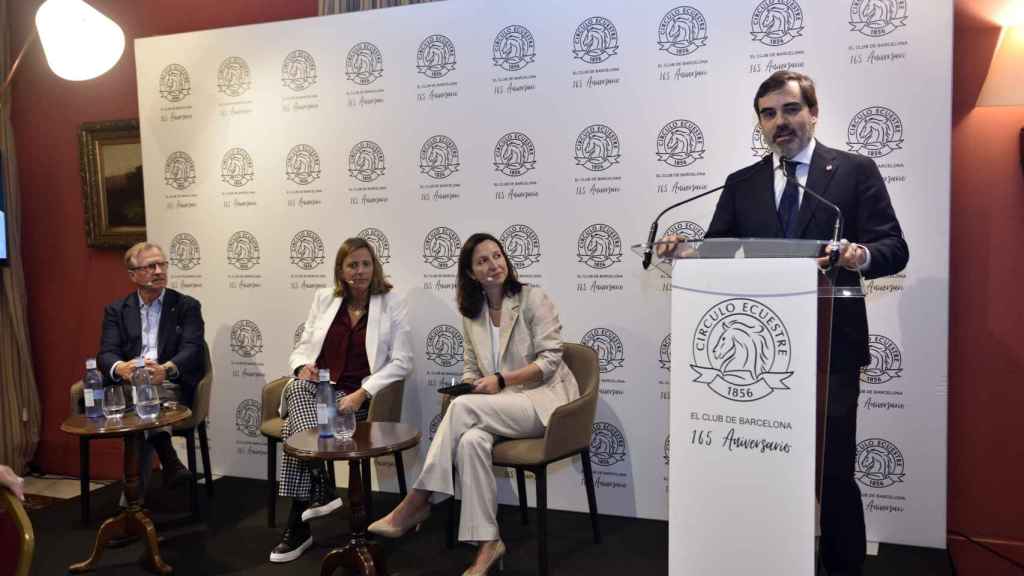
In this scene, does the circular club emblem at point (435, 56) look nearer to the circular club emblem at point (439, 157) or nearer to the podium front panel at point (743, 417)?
the circular club emblem at point (439, 157)

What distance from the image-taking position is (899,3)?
10.4ft

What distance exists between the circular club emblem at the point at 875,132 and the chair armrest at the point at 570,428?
Result: 5.30 ft

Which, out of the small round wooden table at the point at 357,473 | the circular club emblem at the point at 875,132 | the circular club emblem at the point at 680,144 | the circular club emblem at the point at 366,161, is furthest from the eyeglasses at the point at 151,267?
the circular club emblem at the point at 875,132

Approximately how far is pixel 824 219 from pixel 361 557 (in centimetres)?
209

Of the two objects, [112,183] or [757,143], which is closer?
[757,143]

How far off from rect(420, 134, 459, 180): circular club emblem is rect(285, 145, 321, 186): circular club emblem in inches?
27.1

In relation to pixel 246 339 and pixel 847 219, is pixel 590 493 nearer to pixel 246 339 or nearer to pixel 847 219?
pixel 847 219

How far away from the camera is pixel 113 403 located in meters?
3.28

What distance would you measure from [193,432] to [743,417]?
3.16 m

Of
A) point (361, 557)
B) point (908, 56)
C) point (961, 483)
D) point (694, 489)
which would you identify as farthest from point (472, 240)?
point (961, 483)

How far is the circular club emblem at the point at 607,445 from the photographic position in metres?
3.68

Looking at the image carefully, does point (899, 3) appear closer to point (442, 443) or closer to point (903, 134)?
point (903, 134)

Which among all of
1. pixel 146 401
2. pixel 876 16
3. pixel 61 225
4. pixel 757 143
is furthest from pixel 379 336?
pixel 61 225

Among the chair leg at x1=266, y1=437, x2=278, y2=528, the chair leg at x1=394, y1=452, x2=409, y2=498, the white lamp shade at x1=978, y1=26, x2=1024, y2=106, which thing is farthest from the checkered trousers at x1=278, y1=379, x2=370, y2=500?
the white lamp shade at x1=978, y1=26, x2=1024, y2=106
